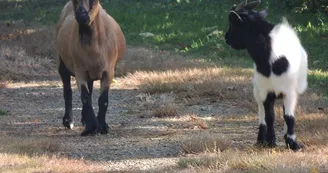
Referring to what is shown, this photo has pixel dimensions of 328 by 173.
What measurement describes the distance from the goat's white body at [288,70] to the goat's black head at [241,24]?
0.87 feet

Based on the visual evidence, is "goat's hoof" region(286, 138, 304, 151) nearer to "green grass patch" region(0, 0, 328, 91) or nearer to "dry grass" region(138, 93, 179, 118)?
"dry grass" region(138, 93, 179, 118)

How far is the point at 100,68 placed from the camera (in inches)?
460

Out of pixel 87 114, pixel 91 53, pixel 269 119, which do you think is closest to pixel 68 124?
pixel 87 114

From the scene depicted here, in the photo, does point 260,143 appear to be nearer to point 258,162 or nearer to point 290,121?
point 290,121

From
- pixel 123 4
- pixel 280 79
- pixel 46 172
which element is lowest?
pixel 123 4

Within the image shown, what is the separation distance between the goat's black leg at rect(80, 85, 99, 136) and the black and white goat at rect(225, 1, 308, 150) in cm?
276

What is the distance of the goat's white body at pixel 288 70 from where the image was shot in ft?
30.1

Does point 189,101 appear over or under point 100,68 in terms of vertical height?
under

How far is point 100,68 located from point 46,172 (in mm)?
3558

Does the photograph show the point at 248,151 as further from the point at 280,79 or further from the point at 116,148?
the point at 116,148

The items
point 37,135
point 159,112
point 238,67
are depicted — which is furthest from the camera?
point 238,67

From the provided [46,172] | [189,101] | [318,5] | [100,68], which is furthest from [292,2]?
[46,172]

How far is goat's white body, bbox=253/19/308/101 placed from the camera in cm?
918

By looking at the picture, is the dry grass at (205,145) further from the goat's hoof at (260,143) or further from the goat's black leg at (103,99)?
the goat's black leg at (103,99)
